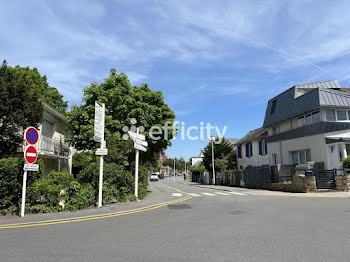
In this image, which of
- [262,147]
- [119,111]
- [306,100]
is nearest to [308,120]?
[306,100]

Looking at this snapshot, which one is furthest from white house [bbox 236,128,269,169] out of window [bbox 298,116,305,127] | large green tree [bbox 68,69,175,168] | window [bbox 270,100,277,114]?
large green tree [bbox 68,69,175,168]

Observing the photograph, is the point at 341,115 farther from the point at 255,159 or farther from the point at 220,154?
the point at 220,154

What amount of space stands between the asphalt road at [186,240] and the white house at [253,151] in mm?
Result: 25874

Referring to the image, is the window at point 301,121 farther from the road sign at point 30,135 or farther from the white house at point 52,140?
the road sign at point 30,135

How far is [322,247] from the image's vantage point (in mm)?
5156

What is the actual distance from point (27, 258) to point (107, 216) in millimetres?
4779

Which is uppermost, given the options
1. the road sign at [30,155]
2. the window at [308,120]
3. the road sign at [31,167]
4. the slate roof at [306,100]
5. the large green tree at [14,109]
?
the slate roof at [306,100]

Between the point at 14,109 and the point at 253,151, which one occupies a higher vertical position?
the point at 14,109

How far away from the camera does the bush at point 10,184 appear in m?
9.21

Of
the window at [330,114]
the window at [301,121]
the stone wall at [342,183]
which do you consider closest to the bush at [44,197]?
the stone wall at [342,183]

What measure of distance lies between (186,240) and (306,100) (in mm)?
23402

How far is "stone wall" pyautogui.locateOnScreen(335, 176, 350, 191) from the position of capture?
61.2 feet

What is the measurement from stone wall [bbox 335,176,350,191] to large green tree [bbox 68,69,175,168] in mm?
12422

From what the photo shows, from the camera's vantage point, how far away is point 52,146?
822 inches
